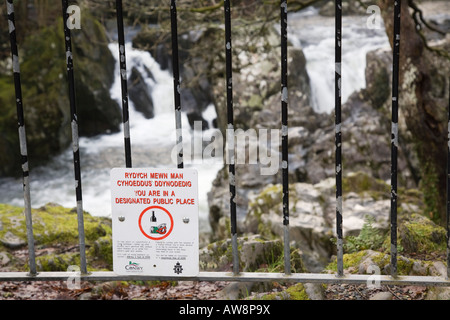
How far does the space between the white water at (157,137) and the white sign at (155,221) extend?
26.9 feet

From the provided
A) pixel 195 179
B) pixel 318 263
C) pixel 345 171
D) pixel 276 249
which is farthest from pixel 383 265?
pixel 345 171

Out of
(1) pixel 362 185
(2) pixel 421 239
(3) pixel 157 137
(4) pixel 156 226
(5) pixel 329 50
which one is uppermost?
(5) pixel 329 50

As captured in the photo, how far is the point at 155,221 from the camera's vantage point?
2271 mm

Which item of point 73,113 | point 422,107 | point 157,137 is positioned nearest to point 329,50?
point 157,137

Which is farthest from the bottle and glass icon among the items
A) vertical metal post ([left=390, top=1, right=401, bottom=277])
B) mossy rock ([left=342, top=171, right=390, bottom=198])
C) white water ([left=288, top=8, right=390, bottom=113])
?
white water ([left=288, top=8, right=390, bottom=113])

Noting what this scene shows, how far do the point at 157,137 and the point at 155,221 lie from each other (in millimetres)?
13109

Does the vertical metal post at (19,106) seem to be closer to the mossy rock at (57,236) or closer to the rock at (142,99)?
the mossy rock at (57,236)

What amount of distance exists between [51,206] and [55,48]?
9900 mm

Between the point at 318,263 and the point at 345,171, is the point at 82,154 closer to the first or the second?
the point at 345,171

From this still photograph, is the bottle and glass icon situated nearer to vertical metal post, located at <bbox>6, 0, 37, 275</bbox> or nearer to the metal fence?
the metal fence

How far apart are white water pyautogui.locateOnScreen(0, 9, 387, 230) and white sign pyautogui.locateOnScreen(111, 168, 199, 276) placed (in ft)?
26.9

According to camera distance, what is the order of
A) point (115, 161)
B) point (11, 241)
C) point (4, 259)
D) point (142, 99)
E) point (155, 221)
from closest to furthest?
1. point (155, 221)
2. point (4, 259)
3. point (11, 241)
4. point (115, 161)
5. point (142, 99)

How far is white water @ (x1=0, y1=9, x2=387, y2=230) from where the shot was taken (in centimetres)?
1166

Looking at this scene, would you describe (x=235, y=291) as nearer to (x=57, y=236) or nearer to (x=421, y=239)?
(x=421, y=239)
